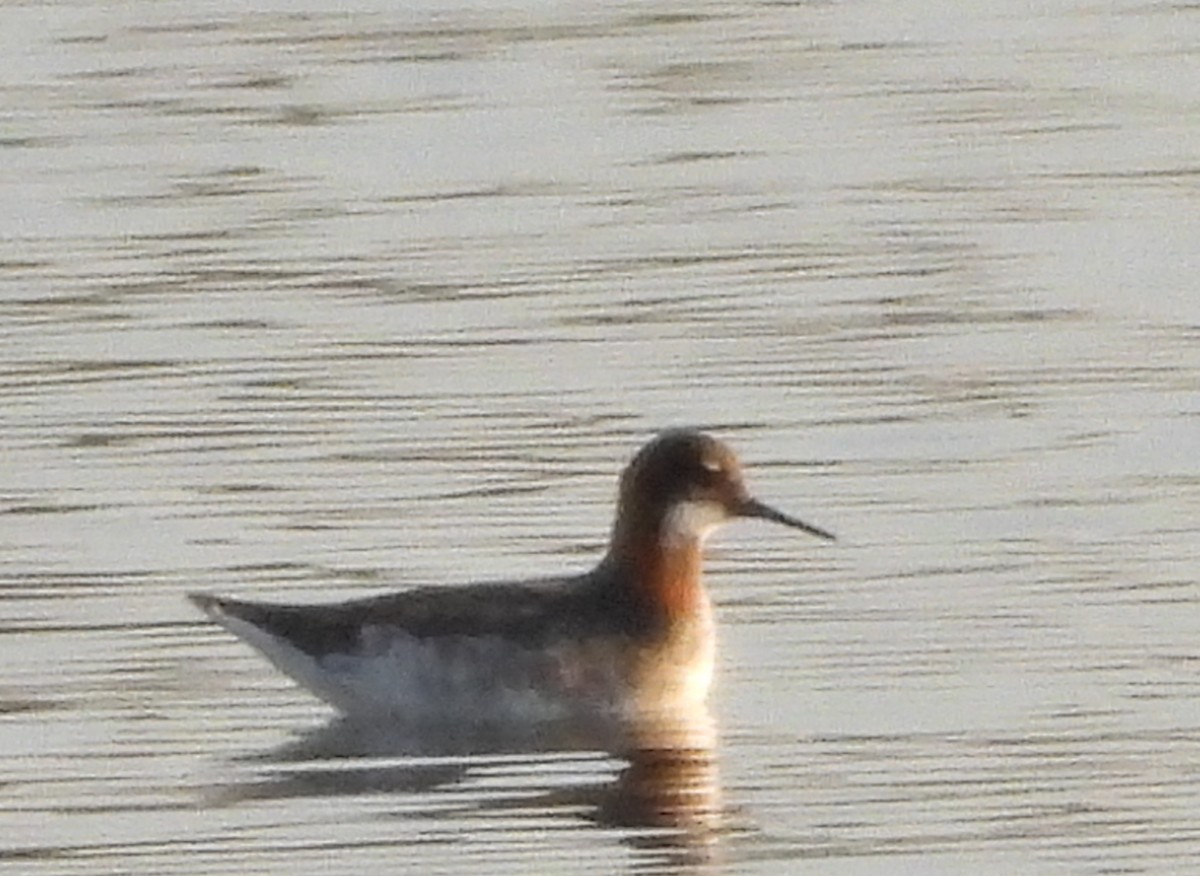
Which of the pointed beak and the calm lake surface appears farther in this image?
the pointed beak

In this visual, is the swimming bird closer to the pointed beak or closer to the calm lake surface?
the pointed beak

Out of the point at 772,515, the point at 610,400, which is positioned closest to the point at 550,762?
the point at 772,515

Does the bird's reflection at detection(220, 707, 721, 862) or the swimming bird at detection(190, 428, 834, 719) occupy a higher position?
the swimming bird at detection(190, 428, 834, 719)

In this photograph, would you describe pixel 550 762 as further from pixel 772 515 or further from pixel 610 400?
pixel 610 400

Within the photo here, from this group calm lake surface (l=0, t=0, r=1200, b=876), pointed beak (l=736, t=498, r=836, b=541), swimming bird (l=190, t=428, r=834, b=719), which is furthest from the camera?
pointed beak (l=736, t=498, r=836, b=541)

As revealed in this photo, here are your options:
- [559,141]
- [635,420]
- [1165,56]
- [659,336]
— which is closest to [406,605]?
[635,420]

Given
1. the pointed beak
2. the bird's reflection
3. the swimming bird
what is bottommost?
the bird's reflection

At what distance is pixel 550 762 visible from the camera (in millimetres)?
→ 17844

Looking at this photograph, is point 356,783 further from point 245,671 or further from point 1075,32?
point 1075,32

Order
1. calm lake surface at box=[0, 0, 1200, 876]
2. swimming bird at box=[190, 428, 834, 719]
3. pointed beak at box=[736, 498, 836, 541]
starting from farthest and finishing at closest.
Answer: pointed beak at box=[736, 498, 836, 541] → swimming bird at box=[190, 428, 834, 719] → calm lake surface at box=[0, 0, 1200, 876]

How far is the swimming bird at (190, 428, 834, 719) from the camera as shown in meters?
18.1

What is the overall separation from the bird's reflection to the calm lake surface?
0.12 feet

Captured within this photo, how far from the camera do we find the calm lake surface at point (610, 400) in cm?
1669

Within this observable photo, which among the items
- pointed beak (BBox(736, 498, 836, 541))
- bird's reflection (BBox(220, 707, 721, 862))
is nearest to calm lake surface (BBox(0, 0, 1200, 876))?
bird's reflection (BBox(220, 707, 721, 862))
